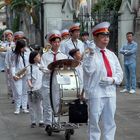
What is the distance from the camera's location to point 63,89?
8672 millimetres

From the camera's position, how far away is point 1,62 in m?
16.8

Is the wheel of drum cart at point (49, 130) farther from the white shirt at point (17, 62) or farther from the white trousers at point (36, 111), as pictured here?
the white shirt at point (17, 62)

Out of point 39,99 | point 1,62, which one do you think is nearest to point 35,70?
point 39,99

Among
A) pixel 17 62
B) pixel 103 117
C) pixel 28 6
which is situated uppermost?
pixel 28 6

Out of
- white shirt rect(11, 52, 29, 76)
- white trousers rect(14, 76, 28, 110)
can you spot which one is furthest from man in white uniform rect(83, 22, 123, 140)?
white shirt rect(11, 52, 29, 76)

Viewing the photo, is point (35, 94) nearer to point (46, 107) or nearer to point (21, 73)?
point (46, 107)

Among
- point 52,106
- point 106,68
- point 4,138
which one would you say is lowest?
point 4,138

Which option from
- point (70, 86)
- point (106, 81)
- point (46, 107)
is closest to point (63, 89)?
point (70, 86)

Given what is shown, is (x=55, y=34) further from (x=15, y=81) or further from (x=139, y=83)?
(x=139, y=83)

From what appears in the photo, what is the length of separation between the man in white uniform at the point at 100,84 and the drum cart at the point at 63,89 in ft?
4.21

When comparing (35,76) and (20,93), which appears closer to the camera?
(35,76)

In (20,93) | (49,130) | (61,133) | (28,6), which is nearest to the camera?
(49,130)

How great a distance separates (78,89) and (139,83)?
26.5 feet

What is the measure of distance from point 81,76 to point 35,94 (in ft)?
3.67
